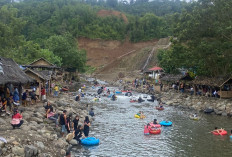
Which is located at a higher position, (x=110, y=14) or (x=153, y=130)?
(x=110, y=14)

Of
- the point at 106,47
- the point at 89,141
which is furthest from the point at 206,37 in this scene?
the point at 106,47

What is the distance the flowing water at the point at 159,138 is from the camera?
16547 millimetres

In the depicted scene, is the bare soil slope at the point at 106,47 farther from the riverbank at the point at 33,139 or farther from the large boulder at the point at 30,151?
the large boulder at the point at 30,151

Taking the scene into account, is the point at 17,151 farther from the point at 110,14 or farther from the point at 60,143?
the point at 110,14

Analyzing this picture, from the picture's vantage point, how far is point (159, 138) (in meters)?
20.3

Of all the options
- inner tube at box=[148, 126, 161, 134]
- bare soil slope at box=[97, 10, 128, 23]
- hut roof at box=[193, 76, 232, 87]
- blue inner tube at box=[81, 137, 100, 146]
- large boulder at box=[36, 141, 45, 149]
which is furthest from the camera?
bare soil slope at box=[97, 10, 128, 23]

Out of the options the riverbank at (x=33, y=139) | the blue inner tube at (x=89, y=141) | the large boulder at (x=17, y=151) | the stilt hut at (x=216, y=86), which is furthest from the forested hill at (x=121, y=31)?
the large boulder at (x=17, y=151)

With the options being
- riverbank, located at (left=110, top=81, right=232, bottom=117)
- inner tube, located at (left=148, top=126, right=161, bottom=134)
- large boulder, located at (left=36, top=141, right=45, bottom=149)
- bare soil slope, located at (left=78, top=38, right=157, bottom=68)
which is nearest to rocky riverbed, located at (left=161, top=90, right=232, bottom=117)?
riverbank, located at (left=110, top=81, right=232, bottom=117)

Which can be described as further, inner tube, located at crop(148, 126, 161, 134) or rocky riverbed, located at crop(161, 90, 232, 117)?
rocky riverbed, located at crop(161, 90, 232, 117)

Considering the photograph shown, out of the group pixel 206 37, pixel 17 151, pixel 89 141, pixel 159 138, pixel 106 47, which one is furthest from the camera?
pixel 106 47

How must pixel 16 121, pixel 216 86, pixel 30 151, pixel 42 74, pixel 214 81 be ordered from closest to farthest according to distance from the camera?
pixel 30 151, pixel 16 121, pixel 42 74, pixel 216 86, pixel 214 81

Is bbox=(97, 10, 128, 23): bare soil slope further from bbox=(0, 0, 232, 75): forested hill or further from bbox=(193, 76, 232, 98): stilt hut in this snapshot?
bbox=(193, 76, 232, 98): stilt hut

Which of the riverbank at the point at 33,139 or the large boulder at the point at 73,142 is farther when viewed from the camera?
the large boulder at the point at 73,142

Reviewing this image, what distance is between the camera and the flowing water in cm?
1655
